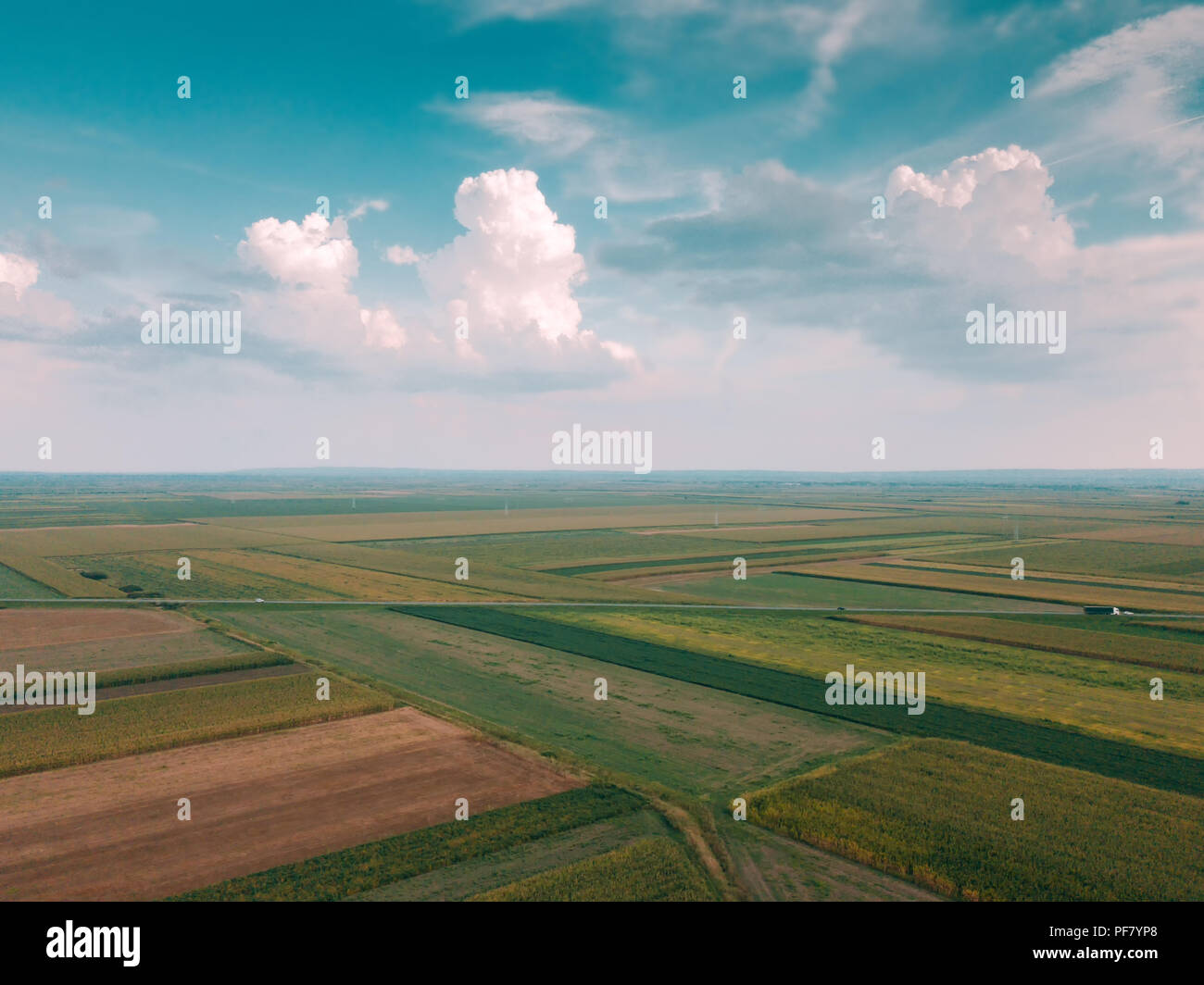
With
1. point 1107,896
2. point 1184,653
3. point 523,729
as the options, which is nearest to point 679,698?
point 523,729

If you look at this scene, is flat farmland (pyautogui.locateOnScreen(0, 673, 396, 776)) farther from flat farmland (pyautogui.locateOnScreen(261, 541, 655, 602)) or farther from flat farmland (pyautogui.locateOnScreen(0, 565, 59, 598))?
flat farmland (pyautogui.locateOnScreen(0, 565, 59, 598))

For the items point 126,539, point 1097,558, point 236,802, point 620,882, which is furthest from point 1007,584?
point 126,539

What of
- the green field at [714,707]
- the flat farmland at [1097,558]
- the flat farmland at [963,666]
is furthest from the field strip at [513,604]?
the flat farmland at [1097,558]

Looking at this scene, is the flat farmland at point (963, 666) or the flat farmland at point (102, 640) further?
the flat farmland at point (102, 640)

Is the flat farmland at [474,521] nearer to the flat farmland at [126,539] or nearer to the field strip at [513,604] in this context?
the flat farmland at [126,539]

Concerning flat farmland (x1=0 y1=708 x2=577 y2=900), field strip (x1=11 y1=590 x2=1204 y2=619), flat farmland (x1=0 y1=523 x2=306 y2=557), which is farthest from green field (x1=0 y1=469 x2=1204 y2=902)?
flat farmland (x1=0 y1=523 x2=306 y2=557)

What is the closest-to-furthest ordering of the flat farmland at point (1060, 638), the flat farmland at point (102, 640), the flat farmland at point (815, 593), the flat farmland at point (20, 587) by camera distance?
1. the flat farmland at point (102, 640)
2. the flat farmland at point (1060, 638)
3. the flat farmland at point (815, 593)
4. the flat farmland at point (20, 587)
